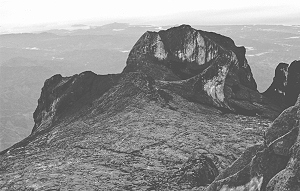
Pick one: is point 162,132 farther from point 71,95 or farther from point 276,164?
point 71,95

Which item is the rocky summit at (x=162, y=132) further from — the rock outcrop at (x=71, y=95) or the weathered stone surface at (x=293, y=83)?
the weathered stone surface at (x=293, y=83)

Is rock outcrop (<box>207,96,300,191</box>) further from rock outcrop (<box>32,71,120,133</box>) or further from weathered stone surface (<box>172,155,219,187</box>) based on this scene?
rock outcrop (<box>32,71,120,133</box>)

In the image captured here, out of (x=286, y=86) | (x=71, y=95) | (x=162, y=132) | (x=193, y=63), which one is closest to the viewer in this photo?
Answer: (x=162, y=132)

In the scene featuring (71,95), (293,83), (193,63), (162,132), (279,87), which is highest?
(193,63)

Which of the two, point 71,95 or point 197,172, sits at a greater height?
point 71,95

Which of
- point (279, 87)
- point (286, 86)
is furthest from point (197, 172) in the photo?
point (279, 87)

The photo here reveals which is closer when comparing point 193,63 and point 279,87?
point 193,63

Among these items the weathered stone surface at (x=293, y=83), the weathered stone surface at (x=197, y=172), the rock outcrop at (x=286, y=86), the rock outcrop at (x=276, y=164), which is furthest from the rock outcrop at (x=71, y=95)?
the rock outcrop at (x=276, y=164)
